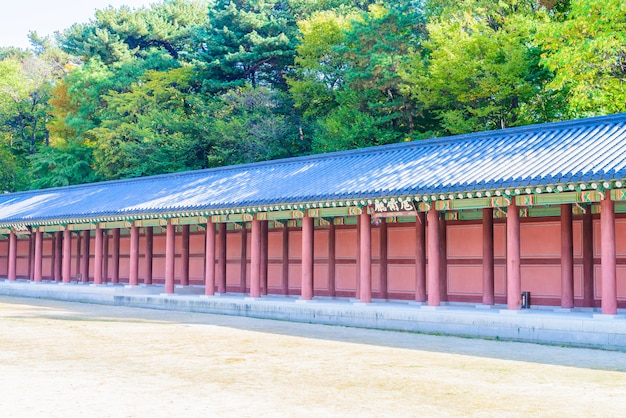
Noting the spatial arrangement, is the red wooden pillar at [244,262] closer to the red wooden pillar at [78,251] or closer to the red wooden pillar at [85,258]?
the red wooden pillar at [85,258]

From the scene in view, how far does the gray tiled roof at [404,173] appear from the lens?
16.1m

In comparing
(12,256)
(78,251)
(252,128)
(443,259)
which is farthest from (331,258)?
(252,128)

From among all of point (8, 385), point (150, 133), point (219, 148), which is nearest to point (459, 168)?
point (8, 385)

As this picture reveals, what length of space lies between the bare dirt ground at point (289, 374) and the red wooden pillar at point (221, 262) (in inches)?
312

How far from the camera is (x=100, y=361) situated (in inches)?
481

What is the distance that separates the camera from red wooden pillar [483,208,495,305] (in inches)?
773

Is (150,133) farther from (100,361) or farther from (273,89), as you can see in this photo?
(100,361)

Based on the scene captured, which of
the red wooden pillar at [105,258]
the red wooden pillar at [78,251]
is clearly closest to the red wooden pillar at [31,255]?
the red wooden pillar at [78,251]

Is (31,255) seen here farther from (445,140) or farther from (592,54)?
(592,54)

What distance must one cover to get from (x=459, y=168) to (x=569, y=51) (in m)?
13.0

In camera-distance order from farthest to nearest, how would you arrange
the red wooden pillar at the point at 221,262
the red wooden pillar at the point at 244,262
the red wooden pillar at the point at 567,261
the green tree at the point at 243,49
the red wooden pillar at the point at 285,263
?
the green tree at the point at 243,49 → the red wooden pillar at the point at 244,262 → the red wooden pillar at the point at 221,262 → the red wooden pillar at the point at 285,263 → the red wooden pillar at the point at 567,261

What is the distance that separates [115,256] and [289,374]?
22287 millimetres

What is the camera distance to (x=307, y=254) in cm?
2162

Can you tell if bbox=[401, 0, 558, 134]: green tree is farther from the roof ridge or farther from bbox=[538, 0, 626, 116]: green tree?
the roof ridge
